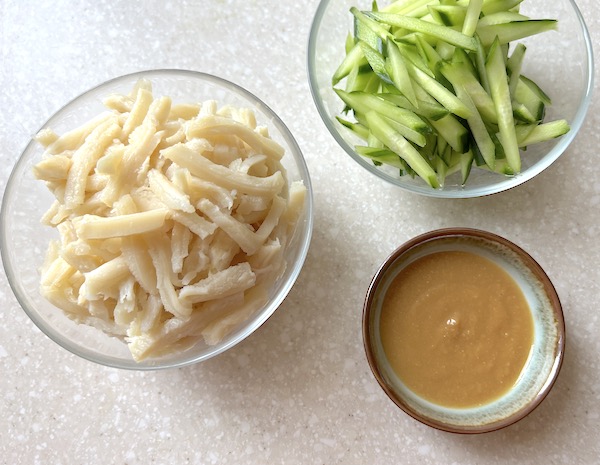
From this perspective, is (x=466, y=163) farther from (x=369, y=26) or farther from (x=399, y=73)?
(x=369, y=26)

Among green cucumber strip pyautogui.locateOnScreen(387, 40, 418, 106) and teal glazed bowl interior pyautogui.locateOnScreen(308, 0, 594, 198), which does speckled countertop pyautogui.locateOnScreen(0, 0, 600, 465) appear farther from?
green cucumber strip pyautogui.locateOnScreen(387, 40, 418, 106)

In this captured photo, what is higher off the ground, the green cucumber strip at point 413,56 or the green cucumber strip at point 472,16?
the green cucumber strip at point 472,16

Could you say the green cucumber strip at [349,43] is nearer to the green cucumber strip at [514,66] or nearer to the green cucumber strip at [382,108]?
the green cucumber strip at [382,108]

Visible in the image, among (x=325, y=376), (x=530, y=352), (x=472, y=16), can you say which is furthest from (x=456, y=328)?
(x=472, y=16)

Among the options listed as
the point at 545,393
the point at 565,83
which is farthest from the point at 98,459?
the point at 565,83

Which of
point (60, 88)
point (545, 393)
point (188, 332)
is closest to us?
point (188, 332)

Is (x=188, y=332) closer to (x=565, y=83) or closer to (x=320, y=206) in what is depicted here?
(x=320, y=206)

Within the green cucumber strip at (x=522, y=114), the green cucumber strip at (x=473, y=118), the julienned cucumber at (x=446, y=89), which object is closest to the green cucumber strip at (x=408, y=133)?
the julienned cucumber at (x=446, y=89)
